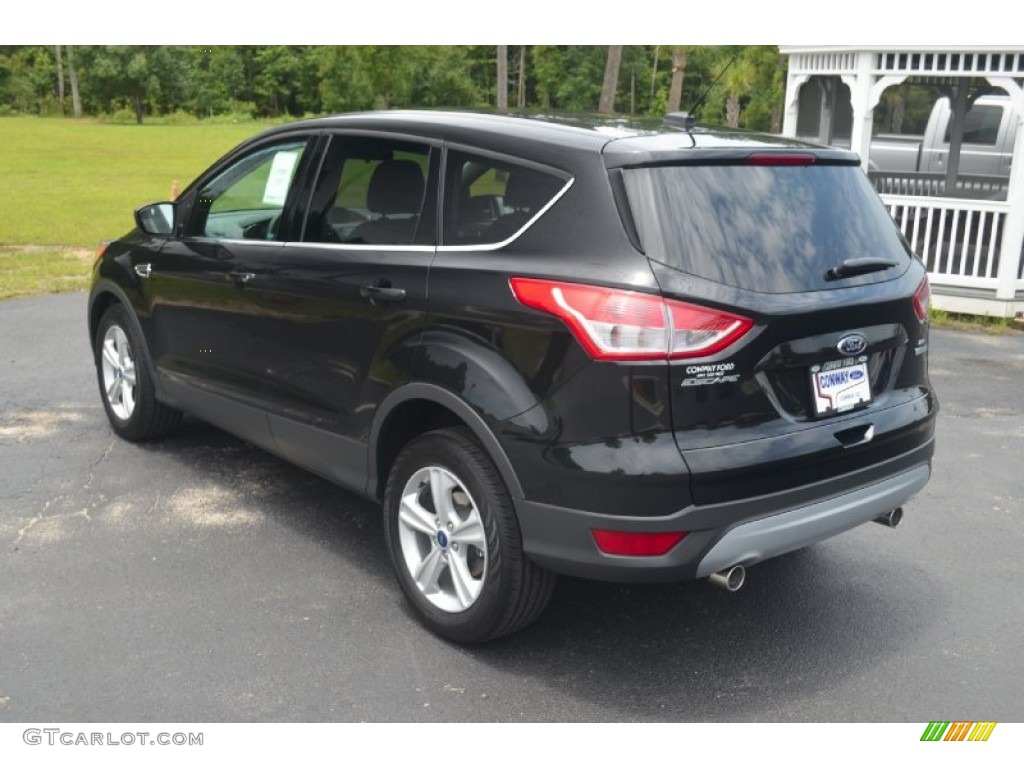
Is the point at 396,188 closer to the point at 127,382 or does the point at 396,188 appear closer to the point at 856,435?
the point at 856,435

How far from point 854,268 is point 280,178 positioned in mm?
2628

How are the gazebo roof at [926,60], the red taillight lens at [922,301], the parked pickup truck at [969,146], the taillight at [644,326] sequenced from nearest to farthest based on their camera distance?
the taillight at [644,326], the red taillight lens at [922,301], the gazebo roof at [926,60], the parked pickup truck at [969,146]

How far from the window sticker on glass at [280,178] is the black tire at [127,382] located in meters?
1.40

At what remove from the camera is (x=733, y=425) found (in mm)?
3385

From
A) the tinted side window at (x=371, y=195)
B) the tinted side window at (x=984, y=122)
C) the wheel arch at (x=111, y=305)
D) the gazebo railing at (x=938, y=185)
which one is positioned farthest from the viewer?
the tinted side window at (x=984, y=122)

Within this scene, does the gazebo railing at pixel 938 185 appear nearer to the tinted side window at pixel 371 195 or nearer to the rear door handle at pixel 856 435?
the tinted side window at pixel 371 195

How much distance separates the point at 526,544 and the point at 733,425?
0.78 metres

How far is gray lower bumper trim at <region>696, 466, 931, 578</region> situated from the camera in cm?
341

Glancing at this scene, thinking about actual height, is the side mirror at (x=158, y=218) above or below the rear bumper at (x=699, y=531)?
above

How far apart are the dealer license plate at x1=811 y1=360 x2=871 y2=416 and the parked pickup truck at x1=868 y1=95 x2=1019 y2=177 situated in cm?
1301

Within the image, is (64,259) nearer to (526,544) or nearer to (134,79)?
(526,544)

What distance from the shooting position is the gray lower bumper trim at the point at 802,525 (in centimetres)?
341

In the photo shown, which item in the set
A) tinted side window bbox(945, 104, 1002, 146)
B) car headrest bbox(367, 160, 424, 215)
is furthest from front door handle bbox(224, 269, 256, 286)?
tinted side window bbox(945, 104, 1002, 146)

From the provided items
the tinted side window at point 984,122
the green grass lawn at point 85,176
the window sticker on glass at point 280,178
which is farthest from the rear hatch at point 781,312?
the tinted side window at point 984,122
